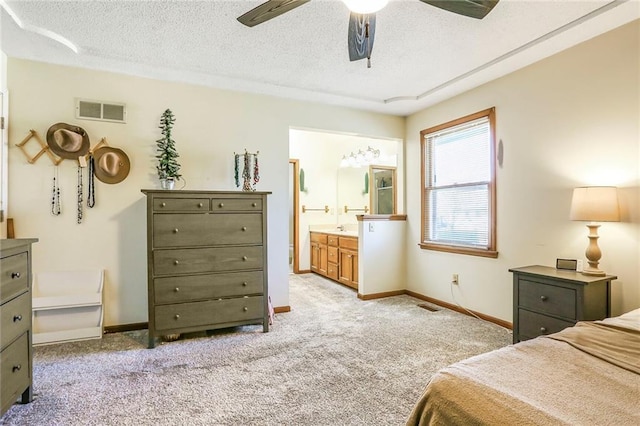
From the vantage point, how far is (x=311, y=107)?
3.94m

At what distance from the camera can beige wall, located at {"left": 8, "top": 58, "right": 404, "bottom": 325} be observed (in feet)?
9.50

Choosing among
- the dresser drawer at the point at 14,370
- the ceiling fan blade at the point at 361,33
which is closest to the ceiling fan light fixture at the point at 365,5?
the ceiling fan blade at the point at 361,33

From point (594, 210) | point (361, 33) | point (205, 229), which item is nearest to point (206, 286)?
point (205, 229)

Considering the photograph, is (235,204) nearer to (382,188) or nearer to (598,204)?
(598,204)

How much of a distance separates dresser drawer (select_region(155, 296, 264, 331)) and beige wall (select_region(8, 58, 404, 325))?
596 millimetres

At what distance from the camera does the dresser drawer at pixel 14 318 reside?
1.66 meters

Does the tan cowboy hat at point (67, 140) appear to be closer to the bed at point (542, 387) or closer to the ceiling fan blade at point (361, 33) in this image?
the ceiling fan blade at point (361, 33)

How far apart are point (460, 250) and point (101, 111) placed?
3.92m

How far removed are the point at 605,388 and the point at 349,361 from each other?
1.68m

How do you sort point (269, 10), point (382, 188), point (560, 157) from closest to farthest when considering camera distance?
point (269, 10), point (560, 157), point (382, 188)

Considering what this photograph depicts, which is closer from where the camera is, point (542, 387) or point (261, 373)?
point (542, 387)

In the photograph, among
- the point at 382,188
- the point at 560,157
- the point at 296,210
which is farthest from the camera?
the point at 296,210

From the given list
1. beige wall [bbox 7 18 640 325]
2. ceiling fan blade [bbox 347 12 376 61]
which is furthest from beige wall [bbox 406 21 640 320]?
ceiling fan blade [bbox 347 12 376 61]

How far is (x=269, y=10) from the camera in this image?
1.72 metres
